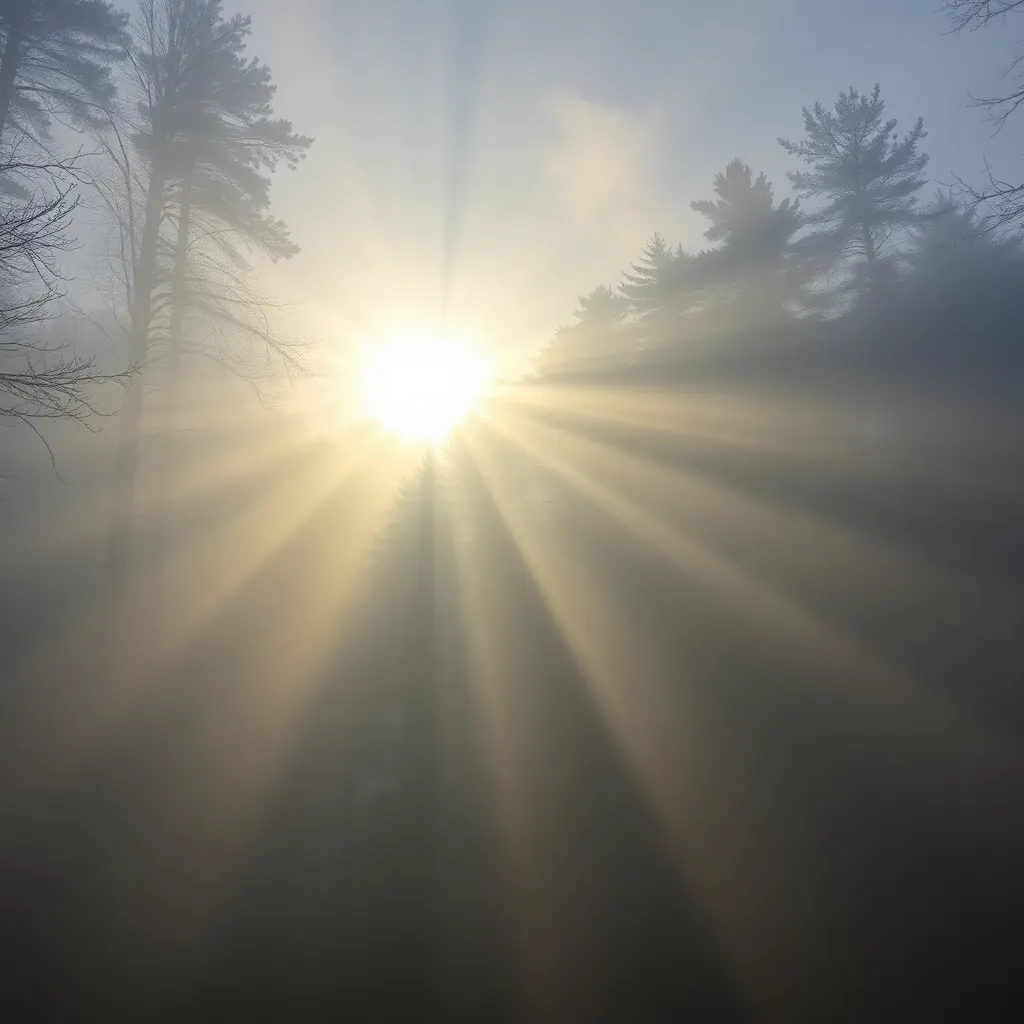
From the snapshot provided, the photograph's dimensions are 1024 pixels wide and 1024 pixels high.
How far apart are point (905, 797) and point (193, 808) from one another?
24.4ft

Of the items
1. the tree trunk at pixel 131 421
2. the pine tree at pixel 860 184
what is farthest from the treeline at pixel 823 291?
the tree trunk at pixel 131 421

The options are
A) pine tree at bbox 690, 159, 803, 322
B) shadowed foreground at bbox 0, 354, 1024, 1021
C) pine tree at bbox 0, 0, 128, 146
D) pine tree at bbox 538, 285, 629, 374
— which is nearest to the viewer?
shadowed foreground at bbox 0, 354, 1024, 1021

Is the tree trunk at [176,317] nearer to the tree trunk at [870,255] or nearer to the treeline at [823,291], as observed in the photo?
the treeline at [823,291]

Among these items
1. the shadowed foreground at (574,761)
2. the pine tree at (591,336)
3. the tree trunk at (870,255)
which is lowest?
the shadowed foreground at (574,761)

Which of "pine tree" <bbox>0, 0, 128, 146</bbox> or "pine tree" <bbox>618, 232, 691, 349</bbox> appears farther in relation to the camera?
"pine tree" <bbox>618, 232, 691, 349</bbox>

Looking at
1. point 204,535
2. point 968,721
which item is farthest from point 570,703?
point 204,535

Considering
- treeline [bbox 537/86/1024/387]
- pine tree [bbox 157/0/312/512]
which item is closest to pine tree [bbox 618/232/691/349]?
treeline [bbox 537/86/1024/387]

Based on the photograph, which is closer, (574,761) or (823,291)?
(574,761)

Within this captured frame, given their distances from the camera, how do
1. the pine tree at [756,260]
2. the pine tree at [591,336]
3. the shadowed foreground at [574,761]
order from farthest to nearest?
the pine tree at [591,336]
the pine tree at [756,260]
the shadowed foreground at [574,761]

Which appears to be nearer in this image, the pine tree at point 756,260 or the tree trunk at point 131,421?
the tree trunk at point 131,421

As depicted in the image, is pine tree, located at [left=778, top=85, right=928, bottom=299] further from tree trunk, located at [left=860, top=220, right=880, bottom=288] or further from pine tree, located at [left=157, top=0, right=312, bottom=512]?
pine tree, located at [left=157, top=0, right=312, bottom=512]

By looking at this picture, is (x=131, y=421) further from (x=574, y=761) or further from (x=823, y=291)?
(x=823, y=291)

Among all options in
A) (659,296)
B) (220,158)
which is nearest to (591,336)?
(659,296)

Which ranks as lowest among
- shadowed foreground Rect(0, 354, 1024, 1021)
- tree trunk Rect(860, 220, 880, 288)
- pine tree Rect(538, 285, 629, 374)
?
shadowed foreground Rect(0, 354, 1024, 1021)
